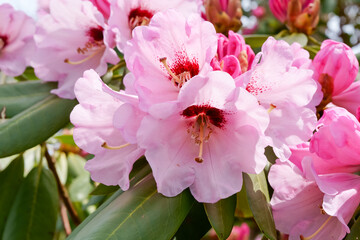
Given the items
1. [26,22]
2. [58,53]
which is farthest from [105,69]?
[26,22]

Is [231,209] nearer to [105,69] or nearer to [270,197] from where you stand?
[270,197]

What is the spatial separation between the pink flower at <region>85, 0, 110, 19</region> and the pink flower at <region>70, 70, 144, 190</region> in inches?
13.0

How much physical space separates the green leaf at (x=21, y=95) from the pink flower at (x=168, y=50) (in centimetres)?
52

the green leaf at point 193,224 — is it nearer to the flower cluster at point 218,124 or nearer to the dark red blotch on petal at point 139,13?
the flower cluster at point 218,124

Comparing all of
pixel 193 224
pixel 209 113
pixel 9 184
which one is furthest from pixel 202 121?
pixel 9 184

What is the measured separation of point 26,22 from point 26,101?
26 centimetres

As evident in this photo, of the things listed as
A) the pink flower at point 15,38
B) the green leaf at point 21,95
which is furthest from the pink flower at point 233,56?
the pink flower at point 15,38

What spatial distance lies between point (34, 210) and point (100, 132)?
0.72 m

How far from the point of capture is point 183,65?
816 mm

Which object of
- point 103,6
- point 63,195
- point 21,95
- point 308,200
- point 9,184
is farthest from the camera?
point 63,195

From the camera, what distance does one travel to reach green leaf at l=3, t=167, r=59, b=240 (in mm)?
1429

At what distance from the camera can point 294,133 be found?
0.80 m

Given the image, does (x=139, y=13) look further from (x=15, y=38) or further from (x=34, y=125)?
(x=15, y=38)

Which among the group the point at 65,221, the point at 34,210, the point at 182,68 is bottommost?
the point at 65,221
